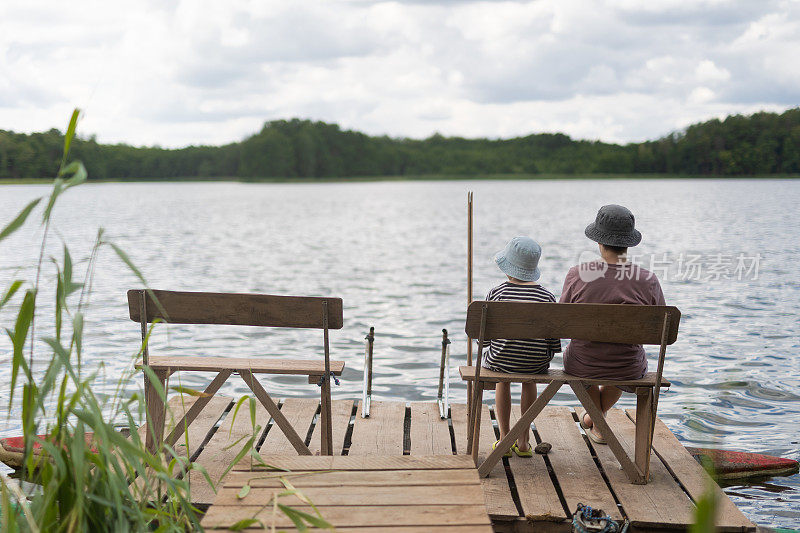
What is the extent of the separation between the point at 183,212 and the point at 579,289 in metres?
41.8

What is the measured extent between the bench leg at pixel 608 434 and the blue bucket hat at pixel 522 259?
24.8 inches

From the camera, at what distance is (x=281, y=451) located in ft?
14.8

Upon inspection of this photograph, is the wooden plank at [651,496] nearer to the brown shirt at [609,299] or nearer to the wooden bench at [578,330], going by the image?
the wooden bench at [578,330]

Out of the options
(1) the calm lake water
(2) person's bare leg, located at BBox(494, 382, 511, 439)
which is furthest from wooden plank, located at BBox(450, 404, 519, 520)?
(1) the calm lake water

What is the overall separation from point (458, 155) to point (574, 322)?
264 ft

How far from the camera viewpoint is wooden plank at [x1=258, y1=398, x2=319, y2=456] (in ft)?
14.9

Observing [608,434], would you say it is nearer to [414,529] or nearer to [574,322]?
[574,322]

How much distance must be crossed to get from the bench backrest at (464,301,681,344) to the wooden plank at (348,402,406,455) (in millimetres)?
1076

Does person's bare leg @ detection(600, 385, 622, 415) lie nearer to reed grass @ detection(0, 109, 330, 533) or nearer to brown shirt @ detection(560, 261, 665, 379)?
brown shirt @ detection(560, 261, 665, 379)

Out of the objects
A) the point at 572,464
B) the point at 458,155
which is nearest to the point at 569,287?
the point at 572,464

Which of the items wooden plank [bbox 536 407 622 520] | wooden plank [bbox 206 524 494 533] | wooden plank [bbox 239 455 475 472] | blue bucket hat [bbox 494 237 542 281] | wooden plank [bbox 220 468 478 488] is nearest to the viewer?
wooden plank [bbox 206 524 494 533]

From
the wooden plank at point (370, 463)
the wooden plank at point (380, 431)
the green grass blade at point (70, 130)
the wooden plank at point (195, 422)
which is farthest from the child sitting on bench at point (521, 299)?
the green grass blade at point (70, 130)

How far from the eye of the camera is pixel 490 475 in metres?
4.05

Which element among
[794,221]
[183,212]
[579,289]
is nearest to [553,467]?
[579,289]
